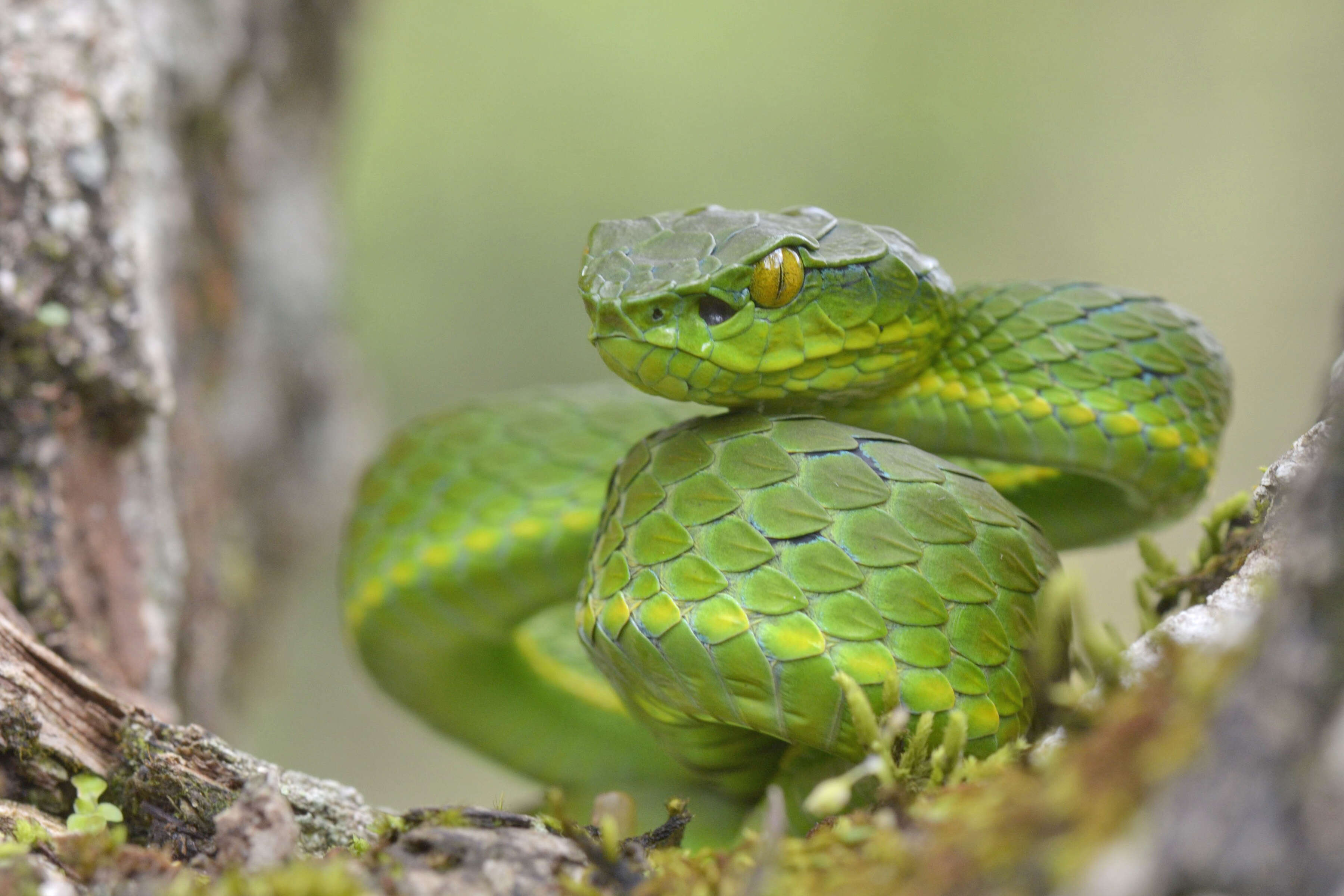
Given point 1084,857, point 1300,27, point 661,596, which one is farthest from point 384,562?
point 1300,27

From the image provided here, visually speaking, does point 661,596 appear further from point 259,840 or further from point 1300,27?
point 1300,27

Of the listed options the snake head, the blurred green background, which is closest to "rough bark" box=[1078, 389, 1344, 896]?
the snake head

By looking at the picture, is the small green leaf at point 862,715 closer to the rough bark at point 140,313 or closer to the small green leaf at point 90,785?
the small green leaf at point 90,785

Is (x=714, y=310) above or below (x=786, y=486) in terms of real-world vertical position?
above

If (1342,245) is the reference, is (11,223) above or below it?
above

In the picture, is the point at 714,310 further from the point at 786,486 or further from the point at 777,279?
the point at 786,486

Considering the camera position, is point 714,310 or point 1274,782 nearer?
point 1274,782

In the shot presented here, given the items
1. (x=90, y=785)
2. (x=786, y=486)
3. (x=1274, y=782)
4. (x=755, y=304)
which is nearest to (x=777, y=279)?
(x=755, y=304)

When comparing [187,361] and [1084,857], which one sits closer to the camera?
[1084,857]
